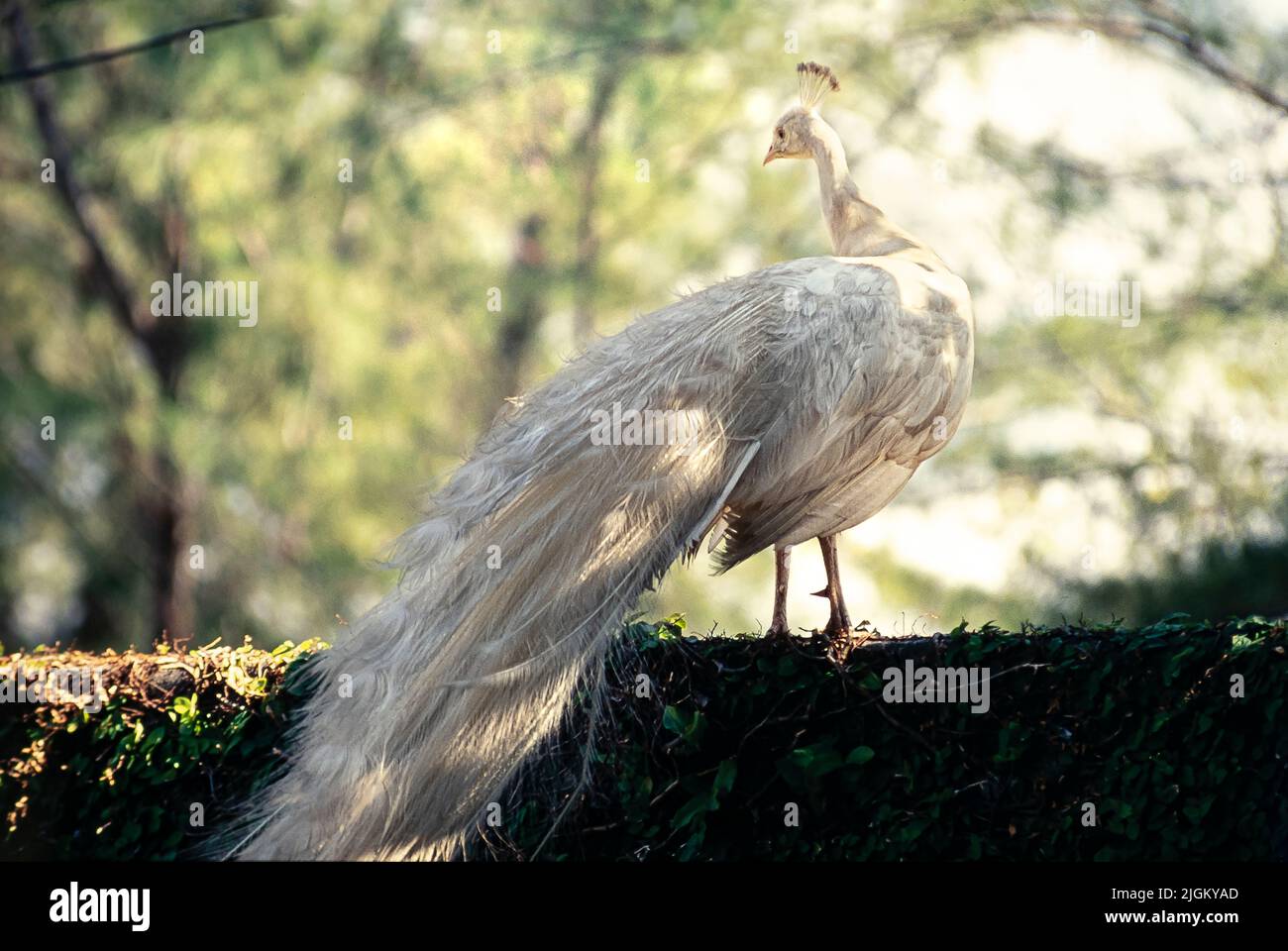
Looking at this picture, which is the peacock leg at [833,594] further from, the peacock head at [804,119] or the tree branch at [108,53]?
the tree branch at [108,53]

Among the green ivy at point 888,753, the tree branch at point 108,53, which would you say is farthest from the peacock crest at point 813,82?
the tree branch at point 108,53

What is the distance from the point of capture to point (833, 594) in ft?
12.8

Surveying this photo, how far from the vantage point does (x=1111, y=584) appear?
935 centimetres

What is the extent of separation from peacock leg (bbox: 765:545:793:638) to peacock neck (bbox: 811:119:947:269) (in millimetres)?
1098

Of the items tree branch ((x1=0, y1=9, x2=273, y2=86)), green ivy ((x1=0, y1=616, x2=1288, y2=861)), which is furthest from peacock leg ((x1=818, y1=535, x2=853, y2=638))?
tree branch ((x1=0, y1=9, x2=273, y2=86))

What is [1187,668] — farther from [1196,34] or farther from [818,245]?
[818,245]

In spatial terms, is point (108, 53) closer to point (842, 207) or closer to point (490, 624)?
point (842, 207)

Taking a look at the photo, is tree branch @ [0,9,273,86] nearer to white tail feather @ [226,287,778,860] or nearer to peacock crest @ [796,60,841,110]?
peacock crest @ [796,60,841,110]

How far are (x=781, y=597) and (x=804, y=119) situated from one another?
Result: 1.69 meters

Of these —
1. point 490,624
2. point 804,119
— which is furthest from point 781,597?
point 804,119

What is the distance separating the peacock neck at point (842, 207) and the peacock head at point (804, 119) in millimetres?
30

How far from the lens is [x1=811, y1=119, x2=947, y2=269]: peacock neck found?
455 cm

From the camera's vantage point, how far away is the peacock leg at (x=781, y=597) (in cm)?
377
